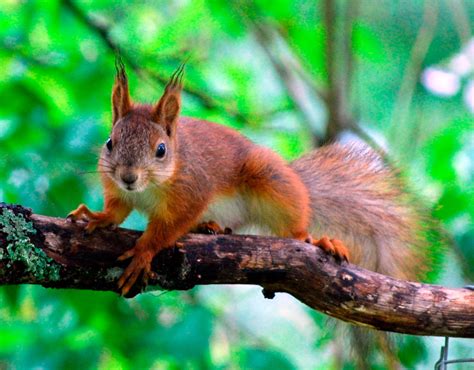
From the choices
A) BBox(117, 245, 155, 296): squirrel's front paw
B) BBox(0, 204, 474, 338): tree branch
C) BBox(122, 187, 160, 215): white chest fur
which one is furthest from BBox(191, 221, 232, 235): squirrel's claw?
BBox(117, 245, 155, 296): squirrel's front paw

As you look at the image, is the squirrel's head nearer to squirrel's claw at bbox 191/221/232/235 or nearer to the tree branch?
the tree branch

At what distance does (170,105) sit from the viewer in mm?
2840

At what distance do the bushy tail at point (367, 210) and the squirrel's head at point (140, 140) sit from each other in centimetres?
87

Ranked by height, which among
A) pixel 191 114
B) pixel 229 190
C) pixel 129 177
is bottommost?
pixel 129 177

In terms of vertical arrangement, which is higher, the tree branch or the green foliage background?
the green foliage background

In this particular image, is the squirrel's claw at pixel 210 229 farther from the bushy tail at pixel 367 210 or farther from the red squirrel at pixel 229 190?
the bushy tail at pixel 367 210

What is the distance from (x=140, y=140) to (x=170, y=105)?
→ 23 centimetres

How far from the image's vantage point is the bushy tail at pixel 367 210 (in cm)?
332

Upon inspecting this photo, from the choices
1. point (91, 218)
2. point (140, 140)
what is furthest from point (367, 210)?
point (91, 218)

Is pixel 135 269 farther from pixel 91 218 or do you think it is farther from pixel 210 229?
pixel 210 229

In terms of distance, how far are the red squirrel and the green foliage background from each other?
0.82 feet

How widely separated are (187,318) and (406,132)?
7.09 ft

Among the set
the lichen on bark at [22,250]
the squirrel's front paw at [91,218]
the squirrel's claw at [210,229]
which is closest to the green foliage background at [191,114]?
the squirrel's claw at [210,229]

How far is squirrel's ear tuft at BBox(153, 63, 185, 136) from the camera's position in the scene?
110 inches
